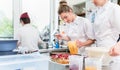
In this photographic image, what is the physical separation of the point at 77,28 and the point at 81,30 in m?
0.06

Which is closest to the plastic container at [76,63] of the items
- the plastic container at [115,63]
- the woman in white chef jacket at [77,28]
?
the plastic container at [115,63]

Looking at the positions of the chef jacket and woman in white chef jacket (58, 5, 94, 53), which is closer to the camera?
woman in white chef jacket (58, 5, 94, 53)

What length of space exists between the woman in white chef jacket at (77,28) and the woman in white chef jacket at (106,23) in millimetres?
121

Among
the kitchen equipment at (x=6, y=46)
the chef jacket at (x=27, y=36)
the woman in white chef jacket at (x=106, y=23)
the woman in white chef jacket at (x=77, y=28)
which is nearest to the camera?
the kitchen equipment at (x=6, y=46)

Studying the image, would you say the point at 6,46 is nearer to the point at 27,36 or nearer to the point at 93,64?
the point at 93,64

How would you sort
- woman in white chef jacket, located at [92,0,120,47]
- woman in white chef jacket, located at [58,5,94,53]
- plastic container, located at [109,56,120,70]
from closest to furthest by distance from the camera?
1. plastic container, located at [109,56,120,70]
2. woman in white chef jacket, located at [92,0,120,47]
3. woman in white chef jacket, located at [58,5,94,53]

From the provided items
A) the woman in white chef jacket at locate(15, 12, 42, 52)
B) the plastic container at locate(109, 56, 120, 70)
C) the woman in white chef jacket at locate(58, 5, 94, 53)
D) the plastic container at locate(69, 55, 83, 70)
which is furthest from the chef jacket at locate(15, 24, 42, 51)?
the plastic container at locate(109, 56, 120, 70)

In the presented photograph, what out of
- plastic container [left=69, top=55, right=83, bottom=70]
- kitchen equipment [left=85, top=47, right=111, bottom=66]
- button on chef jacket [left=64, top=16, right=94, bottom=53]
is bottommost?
plastic container [left=69, top=55, right=83, bottom=70]

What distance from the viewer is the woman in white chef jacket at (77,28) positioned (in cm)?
188

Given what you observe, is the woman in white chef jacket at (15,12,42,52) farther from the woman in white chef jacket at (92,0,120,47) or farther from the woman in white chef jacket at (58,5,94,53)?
the woman in white chef jacket at (92,0,120,47)

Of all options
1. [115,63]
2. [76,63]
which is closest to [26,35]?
[76,63]

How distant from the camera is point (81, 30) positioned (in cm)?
200

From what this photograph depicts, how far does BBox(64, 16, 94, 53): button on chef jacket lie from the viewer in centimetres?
191

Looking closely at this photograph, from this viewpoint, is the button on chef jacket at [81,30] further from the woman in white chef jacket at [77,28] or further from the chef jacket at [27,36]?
the chef jacket at [27,36]
